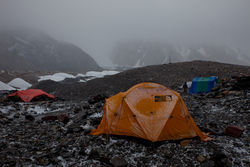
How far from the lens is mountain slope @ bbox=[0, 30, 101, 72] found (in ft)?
326

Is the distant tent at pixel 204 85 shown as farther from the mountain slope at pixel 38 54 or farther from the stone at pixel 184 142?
the mountain slope at pixel 38 54

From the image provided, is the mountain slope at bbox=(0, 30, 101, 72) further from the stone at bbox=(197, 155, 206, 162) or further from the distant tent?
the stone at bbox=(197, 155, 206, 162)

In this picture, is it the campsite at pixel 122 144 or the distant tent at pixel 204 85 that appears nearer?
the campsite at pixel 122 144

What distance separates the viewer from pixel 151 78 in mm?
23875

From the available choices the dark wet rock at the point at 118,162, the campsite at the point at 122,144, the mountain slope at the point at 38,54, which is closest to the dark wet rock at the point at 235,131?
the campsite at the point at 122,144

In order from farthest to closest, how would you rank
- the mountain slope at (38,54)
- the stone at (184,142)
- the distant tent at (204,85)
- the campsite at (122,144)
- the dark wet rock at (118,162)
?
1. the mountain slope at (38,54)
2. the distant tent at (204,85)
3. the stone at (184,142)
4. the campsite at (122,144)
5. the dark wet rock at (118,162)

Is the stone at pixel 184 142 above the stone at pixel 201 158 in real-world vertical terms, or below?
above

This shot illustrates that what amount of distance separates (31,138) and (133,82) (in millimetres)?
17819

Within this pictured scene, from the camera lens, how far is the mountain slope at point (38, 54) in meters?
99.4

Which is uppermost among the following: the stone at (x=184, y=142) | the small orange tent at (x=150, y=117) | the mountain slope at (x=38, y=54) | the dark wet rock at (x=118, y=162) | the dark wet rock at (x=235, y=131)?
the mountain slope at (x=38, y=54)

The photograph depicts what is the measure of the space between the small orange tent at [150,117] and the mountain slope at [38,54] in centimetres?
10137

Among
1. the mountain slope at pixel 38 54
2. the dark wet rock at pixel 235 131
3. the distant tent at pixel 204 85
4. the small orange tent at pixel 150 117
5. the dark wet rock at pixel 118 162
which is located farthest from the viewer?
the mountain slope at pixel 38 54

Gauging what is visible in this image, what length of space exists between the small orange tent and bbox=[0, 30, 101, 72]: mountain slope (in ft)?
333

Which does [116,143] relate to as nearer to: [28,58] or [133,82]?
→ [133,82]
